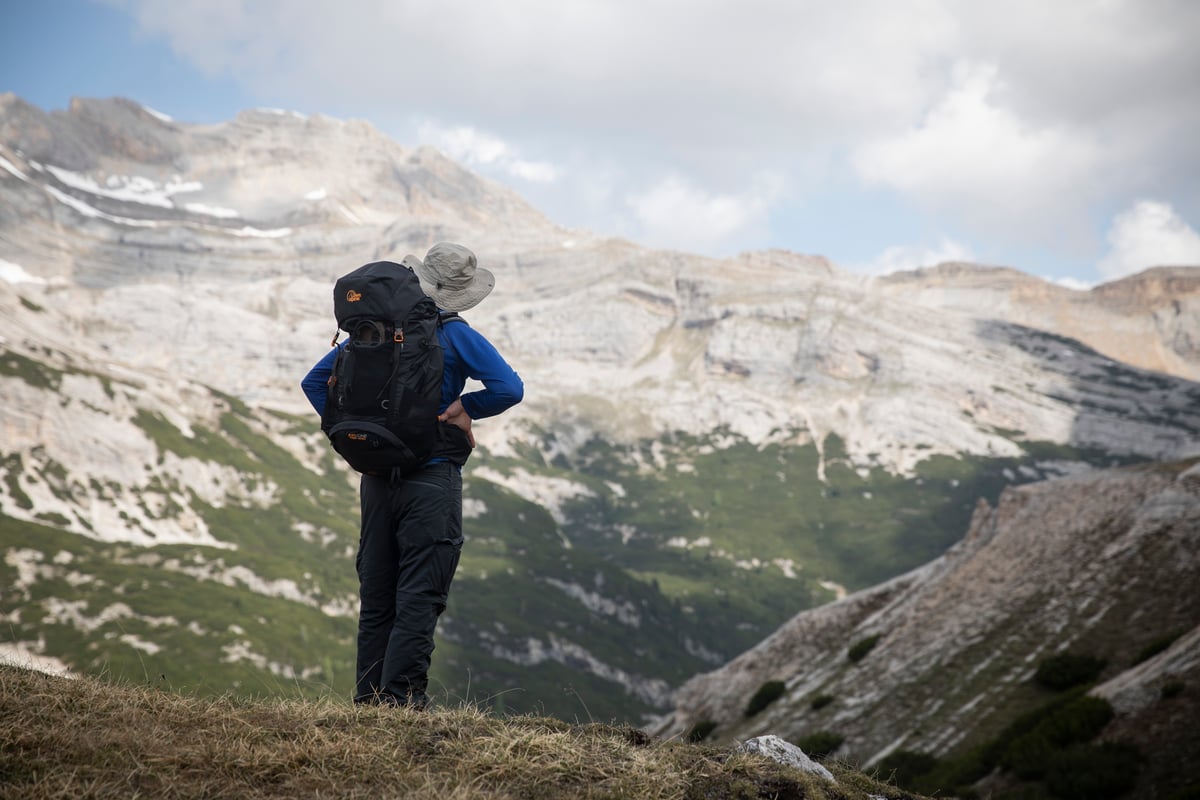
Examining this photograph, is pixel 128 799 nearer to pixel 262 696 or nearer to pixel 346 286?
pixel 262 696

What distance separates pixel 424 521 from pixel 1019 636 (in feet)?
97.1

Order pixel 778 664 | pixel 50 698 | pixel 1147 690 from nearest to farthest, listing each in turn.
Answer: pixel 50 698 → pixel 1147 690 → pixel 778 664

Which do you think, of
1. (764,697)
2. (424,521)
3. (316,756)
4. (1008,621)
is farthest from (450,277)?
(764,697)

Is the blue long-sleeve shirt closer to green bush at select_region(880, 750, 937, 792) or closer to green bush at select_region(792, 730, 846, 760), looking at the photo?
green bush at select_region(880, 750, 937, 792)

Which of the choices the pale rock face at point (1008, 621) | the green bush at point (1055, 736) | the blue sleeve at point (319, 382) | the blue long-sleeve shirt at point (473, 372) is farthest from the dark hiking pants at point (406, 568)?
the pale rock face at point (1008, 621)

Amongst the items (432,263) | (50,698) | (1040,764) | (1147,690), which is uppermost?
(432,263)

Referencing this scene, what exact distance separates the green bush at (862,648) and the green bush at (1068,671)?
950 centimetres

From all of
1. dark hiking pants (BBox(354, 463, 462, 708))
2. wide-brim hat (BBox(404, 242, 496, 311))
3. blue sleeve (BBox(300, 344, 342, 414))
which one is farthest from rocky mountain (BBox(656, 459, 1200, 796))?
blue sleeve (BBox(300, 344, 342, 414))

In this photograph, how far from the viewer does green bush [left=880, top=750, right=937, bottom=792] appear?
26547mm

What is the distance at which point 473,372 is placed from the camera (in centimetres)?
1045

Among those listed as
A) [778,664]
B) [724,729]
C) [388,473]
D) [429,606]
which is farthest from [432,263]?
[778,664]

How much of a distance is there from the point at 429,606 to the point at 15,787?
4424mm

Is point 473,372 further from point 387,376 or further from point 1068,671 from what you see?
point 1068,671

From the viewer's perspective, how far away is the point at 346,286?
9.81 metres
